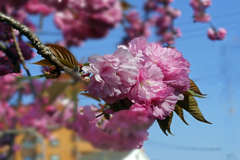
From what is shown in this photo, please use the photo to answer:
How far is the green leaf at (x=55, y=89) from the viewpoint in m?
0.16

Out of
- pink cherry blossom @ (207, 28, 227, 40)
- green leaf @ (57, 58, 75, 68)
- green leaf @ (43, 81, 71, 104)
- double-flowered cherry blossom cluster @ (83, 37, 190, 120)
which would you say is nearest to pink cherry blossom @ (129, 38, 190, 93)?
double-flowered cherry blossom cluster @ (83, 37, 190, 120)

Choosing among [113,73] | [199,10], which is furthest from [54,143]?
[199,10]

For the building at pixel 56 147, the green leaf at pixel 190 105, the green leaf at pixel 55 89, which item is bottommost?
the building at pixel 56 147

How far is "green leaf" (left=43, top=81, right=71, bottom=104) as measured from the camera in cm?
16

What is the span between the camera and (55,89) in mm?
172

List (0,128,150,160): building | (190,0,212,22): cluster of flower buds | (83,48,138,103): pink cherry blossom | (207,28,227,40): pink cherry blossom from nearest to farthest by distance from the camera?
(0,128,150,160): building, (83,48,138,103): pink cherry blossom, (190,0,212,22): cluster of flower buds, (207,28,227,40): pink cherry blossom

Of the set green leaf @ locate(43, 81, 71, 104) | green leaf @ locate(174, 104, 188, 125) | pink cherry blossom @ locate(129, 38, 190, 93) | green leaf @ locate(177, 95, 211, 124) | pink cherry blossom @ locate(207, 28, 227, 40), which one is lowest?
green leaf @ locate(43, 81, 71, 104)

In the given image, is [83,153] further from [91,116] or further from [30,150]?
[91,116]

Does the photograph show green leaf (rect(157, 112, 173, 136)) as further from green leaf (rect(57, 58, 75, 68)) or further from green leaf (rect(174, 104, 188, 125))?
green leaf (rect(57, 58, 75, 68))

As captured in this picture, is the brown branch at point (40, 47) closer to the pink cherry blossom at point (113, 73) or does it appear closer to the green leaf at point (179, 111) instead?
the pink cherry blossom at point (113, 73)

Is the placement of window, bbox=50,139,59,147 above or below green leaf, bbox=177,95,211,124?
below

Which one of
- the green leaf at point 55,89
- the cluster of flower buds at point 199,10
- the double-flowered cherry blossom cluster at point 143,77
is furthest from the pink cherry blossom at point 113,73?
the cluster of flower buds at point 199,10

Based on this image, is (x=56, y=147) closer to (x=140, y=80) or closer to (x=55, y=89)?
(x=55, y=89)

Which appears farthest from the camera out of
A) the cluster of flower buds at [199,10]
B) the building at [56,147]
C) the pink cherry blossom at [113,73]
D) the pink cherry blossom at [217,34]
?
the pink cherry blossom at [217,34]
